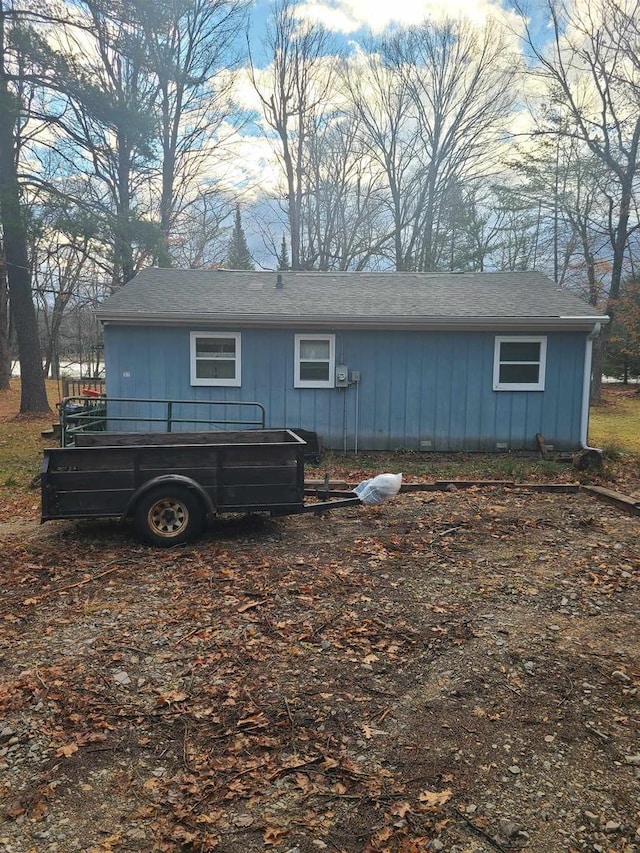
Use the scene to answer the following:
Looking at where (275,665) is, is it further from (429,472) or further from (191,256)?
(191,256)

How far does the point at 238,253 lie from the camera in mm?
34344

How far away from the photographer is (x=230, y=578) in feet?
15.3

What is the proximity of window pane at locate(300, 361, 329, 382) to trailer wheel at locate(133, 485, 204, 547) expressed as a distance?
18.6 ft

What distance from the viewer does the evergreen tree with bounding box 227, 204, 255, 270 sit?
33.5 metres

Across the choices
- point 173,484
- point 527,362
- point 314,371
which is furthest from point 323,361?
point 173,484

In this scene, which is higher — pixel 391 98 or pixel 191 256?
pixel 391 98

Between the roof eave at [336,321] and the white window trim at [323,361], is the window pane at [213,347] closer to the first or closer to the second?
the roof eave at [336,321]

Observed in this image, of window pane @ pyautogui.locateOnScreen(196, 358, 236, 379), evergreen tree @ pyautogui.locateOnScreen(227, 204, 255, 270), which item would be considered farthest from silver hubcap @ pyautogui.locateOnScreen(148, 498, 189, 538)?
evergreen tree @ pyautogui.locateOnScreen(227, 204, 255, 270)

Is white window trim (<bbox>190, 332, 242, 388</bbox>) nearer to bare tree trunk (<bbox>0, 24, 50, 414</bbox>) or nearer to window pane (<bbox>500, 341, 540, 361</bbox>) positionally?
window pane (<bbox>500, 341, 540, 361</bbox>)

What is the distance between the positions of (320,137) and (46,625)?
2608 centimetres

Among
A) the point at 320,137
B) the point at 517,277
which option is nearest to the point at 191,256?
the point at 320,137

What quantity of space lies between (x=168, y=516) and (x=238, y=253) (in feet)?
102

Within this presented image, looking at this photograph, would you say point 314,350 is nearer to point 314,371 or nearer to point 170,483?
point 314,371

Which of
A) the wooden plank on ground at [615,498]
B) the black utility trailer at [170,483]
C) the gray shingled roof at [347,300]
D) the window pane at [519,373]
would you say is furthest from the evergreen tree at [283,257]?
the black utility trailer at [170,483]
